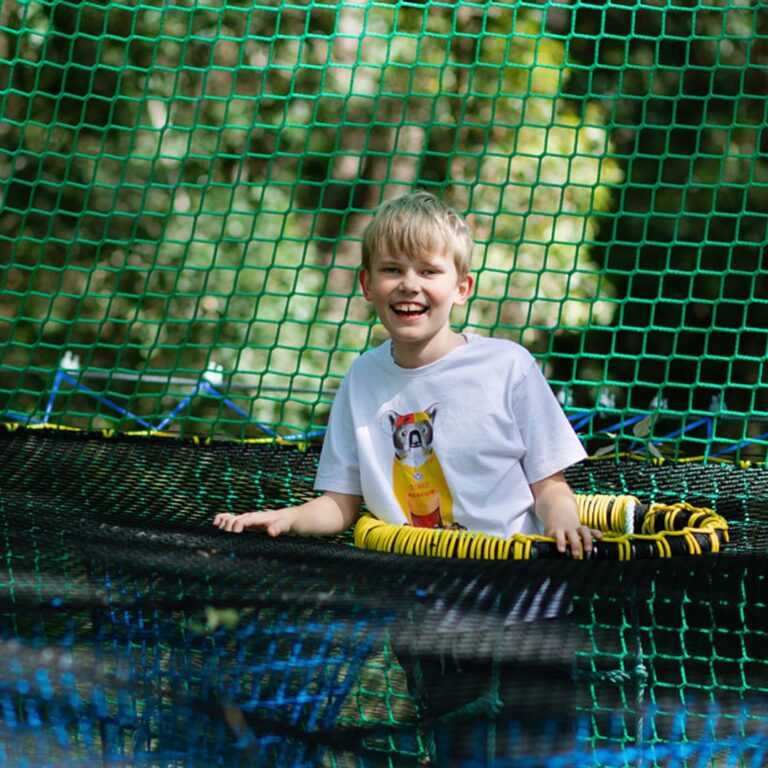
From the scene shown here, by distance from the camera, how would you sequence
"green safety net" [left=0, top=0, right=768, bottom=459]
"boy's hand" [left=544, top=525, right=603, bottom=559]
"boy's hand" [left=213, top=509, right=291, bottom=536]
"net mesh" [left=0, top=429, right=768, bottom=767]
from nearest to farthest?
1. "net mesh" [left=0, top=429, right=768, bottom=767]
2. "boy's hand" [left=544, top=525, right=603, bottom=559]
3. "boy's hand" [left=213, top=509, right=291, bottom=536]
4. "green safety net" [left=0, top=0, right=768, bottom=459]

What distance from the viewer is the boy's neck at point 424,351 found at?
5.90 ft

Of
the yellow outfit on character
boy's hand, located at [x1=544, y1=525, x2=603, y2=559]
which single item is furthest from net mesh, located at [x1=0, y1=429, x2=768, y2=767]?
the yellow outfit on character

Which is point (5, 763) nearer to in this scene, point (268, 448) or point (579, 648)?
point (579, 648)

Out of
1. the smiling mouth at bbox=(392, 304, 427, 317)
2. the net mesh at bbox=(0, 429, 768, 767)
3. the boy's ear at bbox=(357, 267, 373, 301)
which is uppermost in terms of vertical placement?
the boy's ear at bbox=(357, 267, 373, 301)

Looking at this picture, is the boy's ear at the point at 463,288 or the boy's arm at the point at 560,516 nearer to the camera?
the boy's arm at the point at 560,516

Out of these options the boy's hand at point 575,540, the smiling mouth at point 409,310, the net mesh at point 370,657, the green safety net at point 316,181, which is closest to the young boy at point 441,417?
the smiling mouth at point 409,310

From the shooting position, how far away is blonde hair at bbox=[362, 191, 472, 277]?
68.5 inches

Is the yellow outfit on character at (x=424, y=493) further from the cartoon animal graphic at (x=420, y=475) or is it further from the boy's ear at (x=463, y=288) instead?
the boy's ear at (x=463, y=288)

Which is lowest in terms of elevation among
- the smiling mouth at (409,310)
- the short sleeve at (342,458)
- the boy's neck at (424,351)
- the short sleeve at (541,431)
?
the short sleeve at (342,458)

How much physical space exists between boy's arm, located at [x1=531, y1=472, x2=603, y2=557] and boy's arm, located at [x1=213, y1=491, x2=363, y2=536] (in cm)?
28

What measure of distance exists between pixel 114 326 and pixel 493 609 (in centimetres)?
415

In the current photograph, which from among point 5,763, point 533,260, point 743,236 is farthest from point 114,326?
point 5,763

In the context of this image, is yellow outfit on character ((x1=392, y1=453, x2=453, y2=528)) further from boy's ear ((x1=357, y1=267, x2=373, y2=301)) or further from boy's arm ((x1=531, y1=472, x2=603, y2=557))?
boy's ear ((x1=357, y1=267, x2=373, y2=301))

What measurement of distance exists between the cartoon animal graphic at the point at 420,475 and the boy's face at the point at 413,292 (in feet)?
Answer: 0.37
